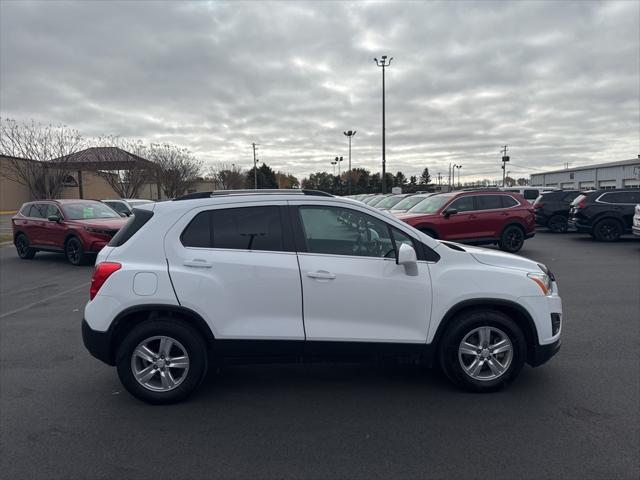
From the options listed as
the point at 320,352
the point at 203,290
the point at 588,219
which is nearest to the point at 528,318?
the point at 320,352

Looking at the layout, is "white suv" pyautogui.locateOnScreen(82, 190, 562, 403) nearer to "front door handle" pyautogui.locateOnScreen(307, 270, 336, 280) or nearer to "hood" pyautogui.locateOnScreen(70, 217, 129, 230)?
"front door handle" pyautogui.locateOnScreen(307, 270, 336, 280)

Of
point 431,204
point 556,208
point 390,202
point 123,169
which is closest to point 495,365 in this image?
point 431,204

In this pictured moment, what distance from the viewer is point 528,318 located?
4.22 metres

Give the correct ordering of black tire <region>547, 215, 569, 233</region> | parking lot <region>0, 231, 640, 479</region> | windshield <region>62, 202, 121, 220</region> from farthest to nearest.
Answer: black tire <region>547, 215, 569, 233</region>
windshield <region>62, 202, 121, 220</region>
parking lot <region>0, 231, 640, 479</region>

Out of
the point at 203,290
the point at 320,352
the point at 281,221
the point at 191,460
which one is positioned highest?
the point at 281,221

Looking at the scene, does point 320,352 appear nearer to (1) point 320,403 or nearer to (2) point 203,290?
(1) point 320,403

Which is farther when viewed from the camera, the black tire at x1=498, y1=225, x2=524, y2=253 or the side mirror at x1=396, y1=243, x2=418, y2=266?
the black tire at x1=498, y1=225, x2=524, y2=253

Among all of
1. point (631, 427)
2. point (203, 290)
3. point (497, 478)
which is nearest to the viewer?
point (497, 478)

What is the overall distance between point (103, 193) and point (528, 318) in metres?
59.3

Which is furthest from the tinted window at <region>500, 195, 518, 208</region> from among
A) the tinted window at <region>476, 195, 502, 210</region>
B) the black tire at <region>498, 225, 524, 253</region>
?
the black tire at <region>498, 225, 524, 253</region>

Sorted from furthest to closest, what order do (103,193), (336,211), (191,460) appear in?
(103,193) → (336,211) → (191,460)

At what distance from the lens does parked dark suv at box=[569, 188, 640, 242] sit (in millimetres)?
16125

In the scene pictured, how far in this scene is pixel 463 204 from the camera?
45.1 feet

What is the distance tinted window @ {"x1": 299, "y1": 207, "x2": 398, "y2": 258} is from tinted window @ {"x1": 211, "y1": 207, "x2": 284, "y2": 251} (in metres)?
0.25
